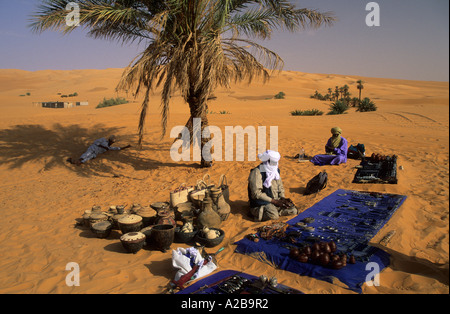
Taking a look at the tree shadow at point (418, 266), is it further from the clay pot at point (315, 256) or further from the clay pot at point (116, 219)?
the clay pot at point (116, 219)

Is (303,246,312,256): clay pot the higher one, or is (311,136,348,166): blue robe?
(311,136,348,166): blue robe

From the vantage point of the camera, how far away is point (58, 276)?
4.36m

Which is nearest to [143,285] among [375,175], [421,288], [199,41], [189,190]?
[189,190]

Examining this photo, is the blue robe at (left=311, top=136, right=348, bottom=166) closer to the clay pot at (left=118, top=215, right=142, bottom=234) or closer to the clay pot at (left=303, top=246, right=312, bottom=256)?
the clay pot at (left=303, top=246, right=312, bottom=256)

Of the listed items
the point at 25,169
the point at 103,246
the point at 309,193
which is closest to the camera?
the point at 103,246

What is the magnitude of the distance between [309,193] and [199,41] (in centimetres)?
512

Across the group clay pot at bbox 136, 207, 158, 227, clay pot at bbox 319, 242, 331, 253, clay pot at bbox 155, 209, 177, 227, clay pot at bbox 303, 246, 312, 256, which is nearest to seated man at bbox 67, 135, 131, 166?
clay pot at bbox 136, 207, 158, 227

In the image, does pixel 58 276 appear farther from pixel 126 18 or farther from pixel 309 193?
pixel 126 18

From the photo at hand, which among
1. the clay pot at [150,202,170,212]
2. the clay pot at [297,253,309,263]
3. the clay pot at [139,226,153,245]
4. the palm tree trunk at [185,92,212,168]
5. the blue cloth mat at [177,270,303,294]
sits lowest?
the blue cloth mat at [177,270,303,294]

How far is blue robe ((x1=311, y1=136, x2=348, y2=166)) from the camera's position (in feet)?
29.5

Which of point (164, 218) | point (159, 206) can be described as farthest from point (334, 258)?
point (159, 206)

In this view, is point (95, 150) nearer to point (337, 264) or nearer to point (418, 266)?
point (337, 264)

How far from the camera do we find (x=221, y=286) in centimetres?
388

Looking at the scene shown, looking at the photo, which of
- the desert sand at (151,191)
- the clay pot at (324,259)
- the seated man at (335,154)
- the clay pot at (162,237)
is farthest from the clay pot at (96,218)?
the seated man at (335,154)
